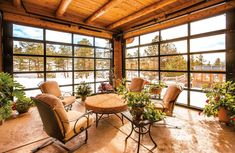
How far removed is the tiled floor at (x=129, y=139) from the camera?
2.15m

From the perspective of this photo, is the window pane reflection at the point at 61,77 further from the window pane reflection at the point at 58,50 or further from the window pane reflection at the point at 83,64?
the window pane reflection at the point at 58,50

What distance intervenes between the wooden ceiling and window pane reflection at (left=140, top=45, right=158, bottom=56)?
0.99m

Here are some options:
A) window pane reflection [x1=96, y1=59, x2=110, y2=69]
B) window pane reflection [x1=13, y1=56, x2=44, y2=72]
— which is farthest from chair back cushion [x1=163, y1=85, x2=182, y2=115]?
window pane reflection [x1=13, y1=56, x2=44, y2=72]

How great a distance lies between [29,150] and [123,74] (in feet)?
16.3

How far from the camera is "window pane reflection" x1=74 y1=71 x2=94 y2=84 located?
543cm

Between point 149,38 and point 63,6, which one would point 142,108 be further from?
point 149,38

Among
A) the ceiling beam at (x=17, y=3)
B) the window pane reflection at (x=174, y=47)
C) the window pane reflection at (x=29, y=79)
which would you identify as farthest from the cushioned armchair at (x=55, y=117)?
the window pane reflection at (x=174, y=47)

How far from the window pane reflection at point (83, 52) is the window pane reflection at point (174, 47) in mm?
2946

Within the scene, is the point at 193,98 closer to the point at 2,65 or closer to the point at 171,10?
the point at 171,10

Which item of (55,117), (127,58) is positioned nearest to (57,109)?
(55,117)

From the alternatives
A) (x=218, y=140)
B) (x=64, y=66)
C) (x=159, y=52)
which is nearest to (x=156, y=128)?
(x=218, y=140)

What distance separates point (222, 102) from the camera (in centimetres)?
296

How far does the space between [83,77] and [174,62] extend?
3.63m

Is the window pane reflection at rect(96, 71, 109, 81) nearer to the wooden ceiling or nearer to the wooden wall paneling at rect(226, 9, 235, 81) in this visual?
the wooden ceiling
